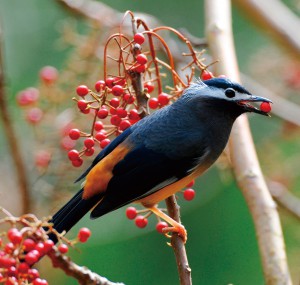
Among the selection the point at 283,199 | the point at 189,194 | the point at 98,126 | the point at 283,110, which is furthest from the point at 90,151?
the point at 283,110

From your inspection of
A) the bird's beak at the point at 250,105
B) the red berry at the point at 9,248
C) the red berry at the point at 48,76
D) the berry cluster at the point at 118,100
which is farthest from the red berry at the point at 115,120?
the red berry at the point at 48,76

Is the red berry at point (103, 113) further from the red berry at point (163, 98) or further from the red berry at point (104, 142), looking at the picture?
the red berry at point (163, 98)

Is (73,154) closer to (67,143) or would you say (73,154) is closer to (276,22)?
(67,143)

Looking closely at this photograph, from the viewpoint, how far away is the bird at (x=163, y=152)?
409cm

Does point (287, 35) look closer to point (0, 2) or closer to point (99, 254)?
point (99, 254)

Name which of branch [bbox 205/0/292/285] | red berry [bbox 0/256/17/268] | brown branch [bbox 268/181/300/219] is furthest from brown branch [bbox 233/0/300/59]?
red berry [bbox 0/256/17/268]

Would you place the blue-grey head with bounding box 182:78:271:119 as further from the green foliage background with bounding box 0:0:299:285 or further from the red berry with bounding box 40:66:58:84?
the green foliage background with bounding box 0:0:299:285

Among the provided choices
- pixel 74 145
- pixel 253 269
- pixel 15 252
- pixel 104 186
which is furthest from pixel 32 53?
pixel 15 252

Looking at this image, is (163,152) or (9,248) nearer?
(9,248)

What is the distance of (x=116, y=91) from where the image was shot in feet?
12.5

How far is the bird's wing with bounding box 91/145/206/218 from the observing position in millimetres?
4102

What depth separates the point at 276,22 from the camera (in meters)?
5.30

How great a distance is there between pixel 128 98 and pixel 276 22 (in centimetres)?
182

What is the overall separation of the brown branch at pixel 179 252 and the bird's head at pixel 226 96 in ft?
2.03
